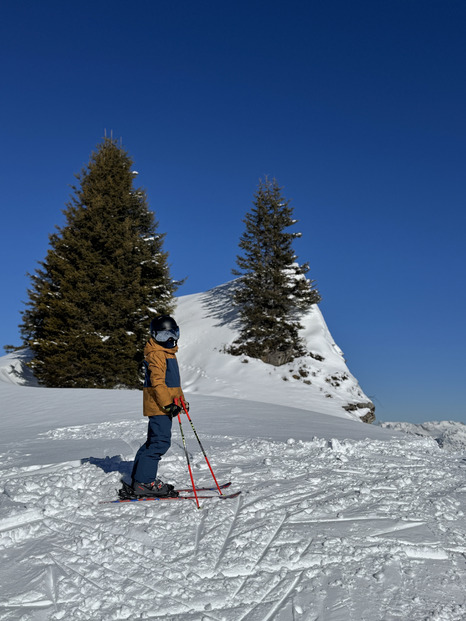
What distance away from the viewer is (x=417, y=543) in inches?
154

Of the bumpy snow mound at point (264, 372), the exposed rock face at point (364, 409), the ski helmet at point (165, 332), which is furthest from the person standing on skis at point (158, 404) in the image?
the exposed rock face at point (364, 409)

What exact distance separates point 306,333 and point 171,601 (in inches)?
914

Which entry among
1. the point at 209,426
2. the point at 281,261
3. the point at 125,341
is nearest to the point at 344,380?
the point at 281,261

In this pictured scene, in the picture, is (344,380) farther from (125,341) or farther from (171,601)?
(171,601)

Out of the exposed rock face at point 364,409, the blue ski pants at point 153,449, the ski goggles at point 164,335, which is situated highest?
the ski goggles at point 164,335

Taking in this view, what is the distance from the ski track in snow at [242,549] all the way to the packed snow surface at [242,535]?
0.04ft

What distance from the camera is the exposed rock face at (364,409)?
20.5 meters

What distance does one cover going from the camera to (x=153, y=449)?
5.17 metres

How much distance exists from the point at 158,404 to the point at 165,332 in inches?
33.0

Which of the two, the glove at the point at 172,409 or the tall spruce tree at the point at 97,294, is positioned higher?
the tall spruce tree at the point at 97,294

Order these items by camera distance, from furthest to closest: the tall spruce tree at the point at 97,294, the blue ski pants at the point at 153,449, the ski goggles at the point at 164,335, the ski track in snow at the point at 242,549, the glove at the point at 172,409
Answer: the tall spruce tree at the point at 97,294 → the ski goggles at the point at 164,335 → the blue ski pants at the point at 153,449 → the glove at the point at 172,409 → the ski track in snow at the point at 242,549

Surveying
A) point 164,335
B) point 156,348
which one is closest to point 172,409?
point 156,348

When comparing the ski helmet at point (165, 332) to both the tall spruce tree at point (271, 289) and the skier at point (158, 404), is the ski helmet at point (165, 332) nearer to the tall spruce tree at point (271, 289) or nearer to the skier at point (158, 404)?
the skier at point (158, 404)

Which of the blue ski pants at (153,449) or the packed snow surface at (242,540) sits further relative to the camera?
the blue ski pants at (153,449)
